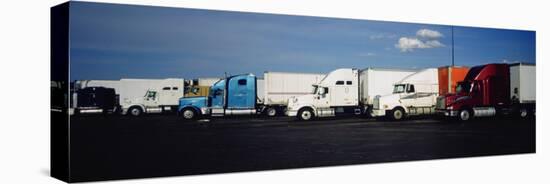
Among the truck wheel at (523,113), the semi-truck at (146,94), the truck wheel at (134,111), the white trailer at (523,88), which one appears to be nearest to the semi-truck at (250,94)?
the semi-truck at (146,94)

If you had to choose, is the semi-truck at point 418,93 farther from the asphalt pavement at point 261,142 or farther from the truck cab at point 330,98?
the truck cab at point 330,98

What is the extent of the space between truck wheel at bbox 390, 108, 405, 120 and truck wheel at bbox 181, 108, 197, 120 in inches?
141

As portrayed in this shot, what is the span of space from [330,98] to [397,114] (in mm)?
1335

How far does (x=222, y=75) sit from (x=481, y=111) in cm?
519

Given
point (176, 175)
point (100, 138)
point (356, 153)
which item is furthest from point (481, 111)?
A: point (100, 138)

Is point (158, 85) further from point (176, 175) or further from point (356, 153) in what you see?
point (356, 153)

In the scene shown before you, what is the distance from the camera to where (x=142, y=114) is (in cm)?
1095

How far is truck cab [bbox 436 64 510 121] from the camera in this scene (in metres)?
13.7

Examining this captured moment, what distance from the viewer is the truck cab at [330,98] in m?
12.3

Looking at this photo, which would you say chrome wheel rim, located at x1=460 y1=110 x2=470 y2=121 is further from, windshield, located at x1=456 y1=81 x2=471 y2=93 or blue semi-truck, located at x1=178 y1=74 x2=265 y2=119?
blue semi-truck, located at x1=178 y1=74 x2=265 y2=119

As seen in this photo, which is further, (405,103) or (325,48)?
(405,103)

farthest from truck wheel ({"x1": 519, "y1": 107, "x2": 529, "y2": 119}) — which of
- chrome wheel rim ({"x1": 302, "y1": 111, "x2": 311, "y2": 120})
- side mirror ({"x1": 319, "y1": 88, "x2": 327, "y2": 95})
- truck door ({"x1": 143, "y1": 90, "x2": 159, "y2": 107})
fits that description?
truck door ({"x1": 143, "y1": 90, "x2": 159, "y2": 107})

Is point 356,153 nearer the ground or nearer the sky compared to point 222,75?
nearer the ground

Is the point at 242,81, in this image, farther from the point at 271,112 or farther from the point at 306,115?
the point at 306,115
